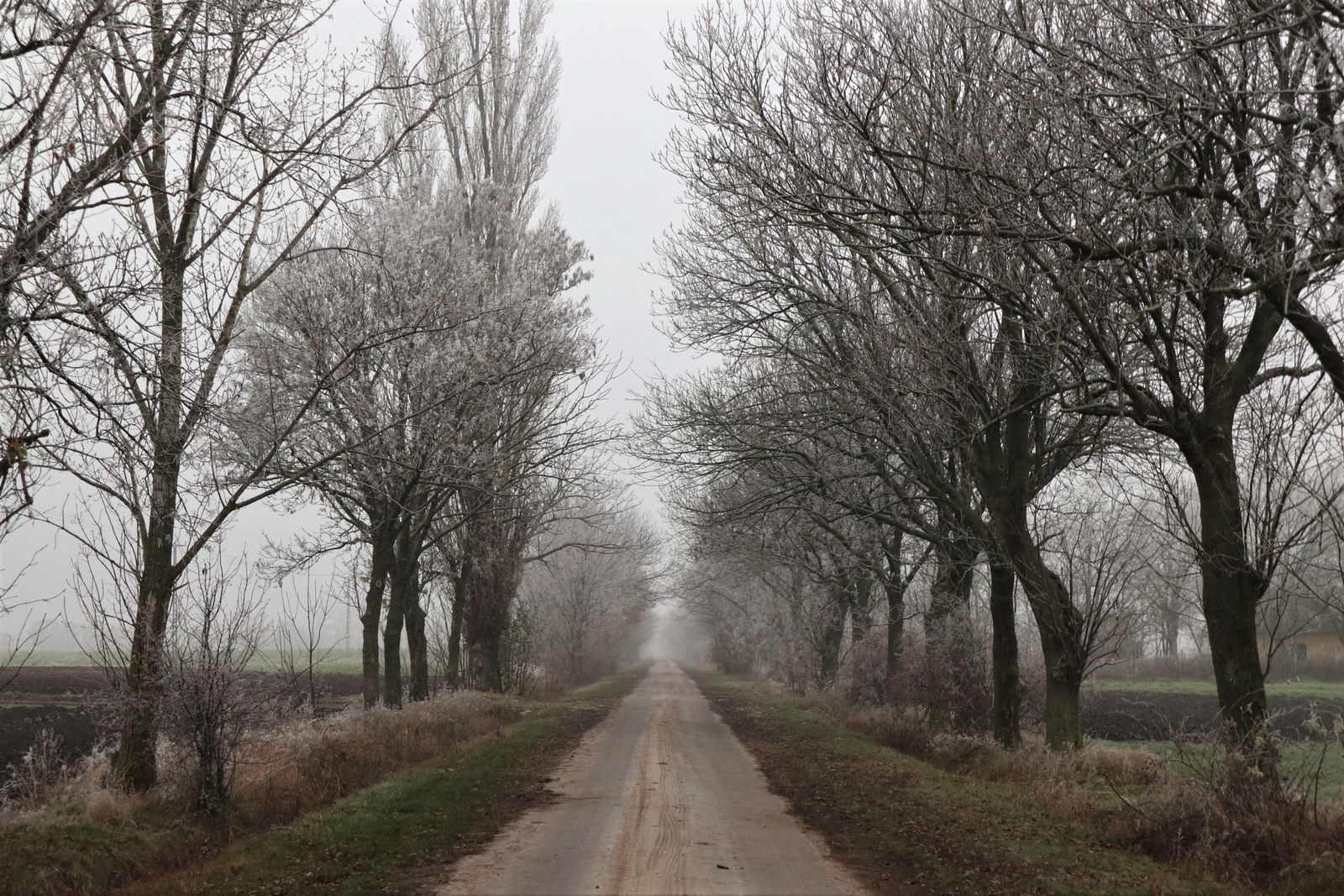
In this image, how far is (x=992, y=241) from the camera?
29.1ft

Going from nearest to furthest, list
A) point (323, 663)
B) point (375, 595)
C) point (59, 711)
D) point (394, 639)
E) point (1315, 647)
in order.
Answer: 1. point (375, 595)
2. point (394, 639)
3. point (59, 711)
4. point (323, 663)
5. point (1315, 647)

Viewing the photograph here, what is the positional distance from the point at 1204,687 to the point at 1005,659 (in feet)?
120

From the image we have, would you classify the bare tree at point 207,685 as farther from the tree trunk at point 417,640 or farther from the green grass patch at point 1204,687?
the green grass patch at point 1204,687

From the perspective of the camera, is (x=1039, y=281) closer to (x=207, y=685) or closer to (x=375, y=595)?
(x=207, y=685)

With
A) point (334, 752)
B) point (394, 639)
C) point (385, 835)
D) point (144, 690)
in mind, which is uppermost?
point (144, 690)

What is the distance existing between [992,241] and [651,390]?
34.6 feet

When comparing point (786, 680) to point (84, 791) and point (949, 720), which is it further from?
point (84, 791)

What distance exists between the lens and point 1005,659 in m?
15.1

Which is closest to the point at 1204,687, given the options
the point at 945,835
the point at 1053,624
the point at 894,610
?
the point at 894,610

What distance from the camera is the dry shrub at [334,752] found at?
10453 millimetres

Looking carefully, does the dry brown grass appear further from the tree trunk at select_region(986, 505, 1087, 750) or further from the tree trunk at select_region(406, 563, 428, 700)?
the tree trunk at select_region(986, 505, 1087, 750)

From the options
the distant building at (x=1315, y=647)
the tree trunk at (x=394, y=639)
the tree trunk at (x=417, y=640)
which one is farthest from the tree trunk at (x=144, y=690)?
the distant building at (x=1315, y=647)

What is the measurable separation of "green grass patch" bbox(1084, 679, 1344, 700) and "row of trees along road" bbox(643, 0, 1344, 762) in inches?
1038

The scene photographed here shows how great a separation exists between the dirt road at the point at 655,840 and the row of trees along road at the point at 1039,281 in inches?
176
